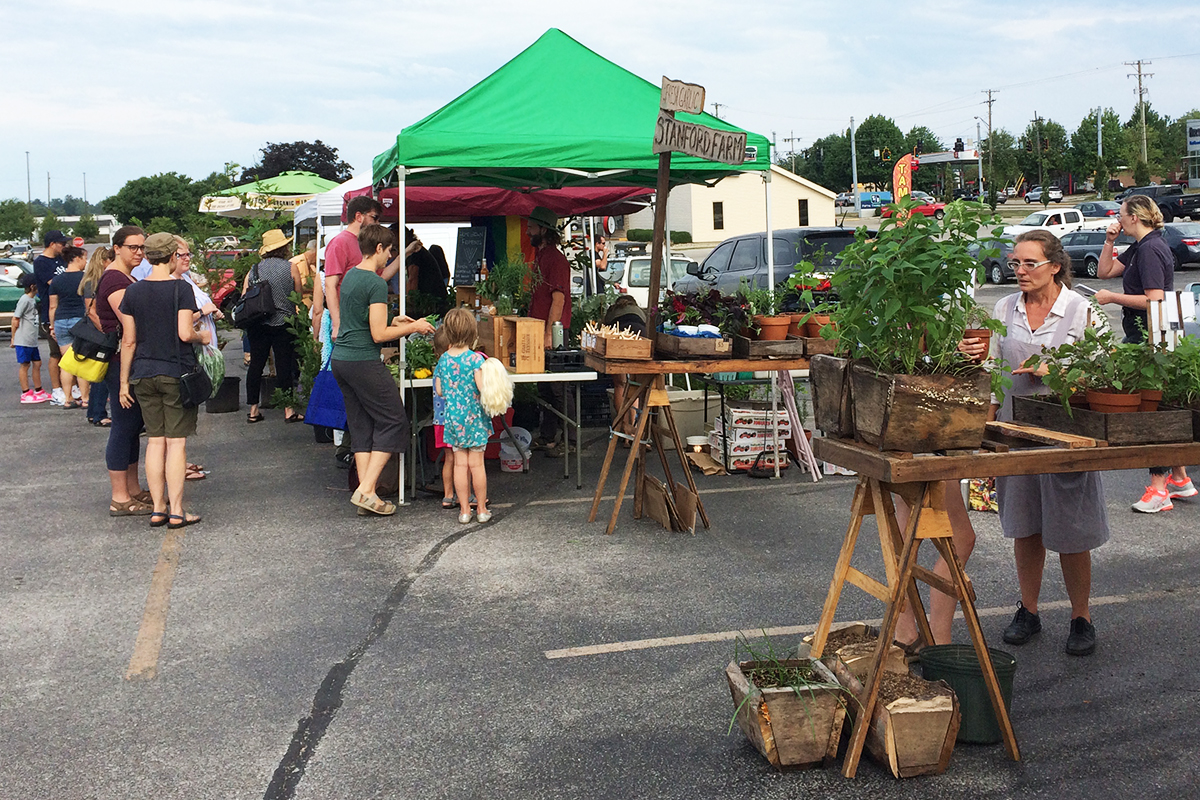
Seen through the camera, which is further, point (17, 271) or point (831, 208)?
point (831, 208)

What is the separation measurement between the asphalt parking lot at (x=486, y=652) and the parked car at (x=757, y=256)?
8034 mm

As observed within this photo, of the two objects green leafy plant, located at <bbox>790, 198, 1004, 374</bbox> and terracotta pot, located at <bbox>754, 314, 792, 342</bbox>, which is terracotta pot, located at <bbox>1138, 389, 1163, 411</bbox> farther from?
terracotta pot, located at <bbox>754, 314, 792, 342</bbox>

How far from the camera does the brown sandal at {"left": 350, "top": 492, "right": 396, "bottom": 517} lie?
7.21m

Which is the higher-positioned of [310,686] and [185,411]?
[185,411]

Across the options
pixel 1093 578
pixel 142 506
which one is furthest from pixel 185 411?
pixel 1093 578

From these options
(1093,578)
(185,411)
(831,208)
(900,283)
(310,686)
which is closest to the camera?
(900,283)

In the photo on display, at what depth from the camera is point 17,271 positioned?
82.8ft

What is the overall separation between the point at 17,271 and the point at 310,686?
24434 mm

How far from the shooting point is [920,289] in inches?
141

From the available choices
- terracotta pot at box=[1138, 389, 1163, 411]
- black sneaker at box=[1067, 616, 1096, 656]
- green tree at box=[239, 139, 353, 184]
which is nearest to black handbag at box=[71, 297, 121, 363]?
black sneaker at box=[1067, 616, 1096, 656]

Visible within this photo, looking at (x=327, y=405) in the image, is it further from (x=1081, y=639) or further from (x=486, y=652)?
(x=1081, y=639)

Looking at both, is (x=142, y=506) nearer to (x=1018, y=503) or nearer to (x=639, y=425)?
(x=639, y=425)

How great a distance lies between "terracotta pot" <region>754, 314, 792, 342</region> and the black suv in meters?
7.51

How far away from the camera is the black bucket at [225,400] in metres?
12.2
